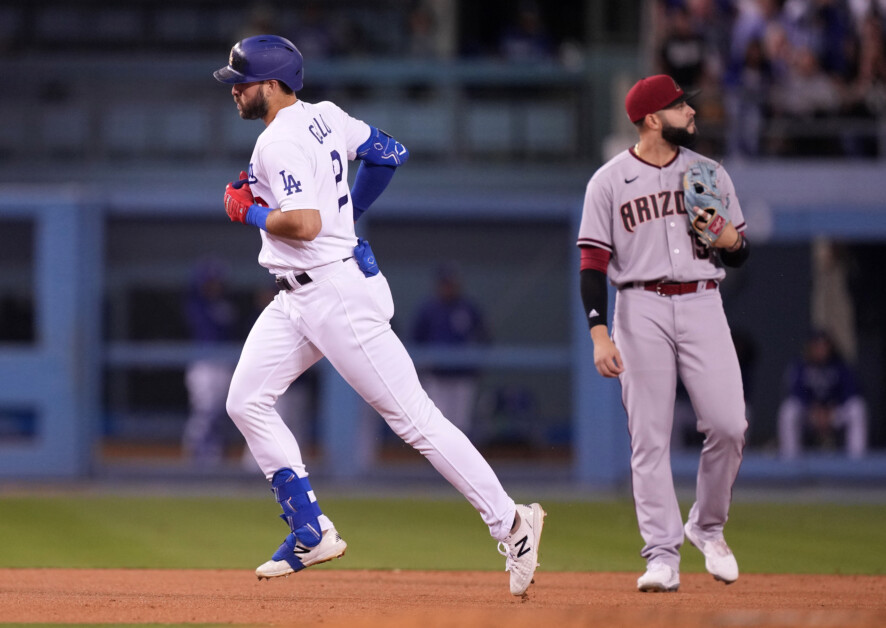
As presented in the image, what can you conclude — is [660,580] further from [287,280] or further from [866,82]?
[866,82]

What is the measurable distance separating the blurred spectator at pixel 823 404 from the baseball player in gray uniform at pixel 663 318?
5.44 metres

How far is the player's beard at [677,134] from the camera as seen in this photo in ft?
16.9

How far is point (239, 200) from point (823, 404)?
6912mm

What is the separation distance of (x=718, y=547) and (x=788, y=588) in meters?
0.36

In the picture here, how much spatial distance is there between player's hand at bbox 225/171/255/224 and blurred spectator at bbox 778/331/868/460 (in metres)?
6.56

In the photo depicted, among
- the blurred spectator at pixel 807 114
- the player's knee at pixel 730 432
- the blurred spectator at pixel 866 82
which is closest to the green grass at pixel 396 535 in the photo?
the player's knee at pixel 730 432

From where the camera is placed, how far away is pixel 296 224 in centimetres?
447

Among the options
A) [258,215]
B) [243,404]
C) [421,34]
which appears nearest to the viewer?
[258,215]

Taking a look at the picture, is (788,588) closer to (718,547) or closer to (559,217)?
(718,547)

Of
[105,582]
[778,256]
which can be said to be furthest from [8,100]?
[105,582]

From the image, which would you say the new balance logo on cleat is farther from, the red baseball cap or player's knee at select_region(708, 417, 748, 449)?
the red baseball cap

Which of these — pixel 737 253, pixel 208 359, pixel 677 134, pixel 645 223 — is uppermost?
pixel 677 134

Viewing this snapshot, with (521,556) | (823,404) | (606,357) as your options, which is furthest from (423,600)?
(823,404)

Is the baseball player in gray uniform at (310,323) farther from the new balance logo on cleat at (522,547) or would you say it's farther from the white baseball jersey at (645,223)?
the white baseball jersey at (645,223)
